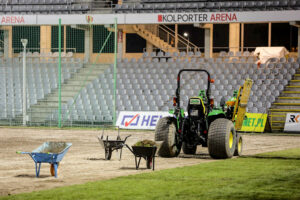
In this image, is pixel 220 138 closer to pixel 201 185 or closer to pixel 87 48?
pixel 201 185

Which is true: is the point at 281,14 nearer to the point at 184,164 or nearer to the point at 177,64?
the point at 177,64

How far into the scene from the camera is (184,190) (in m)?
9.52

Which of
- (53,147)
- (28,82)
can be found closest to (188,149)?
(53,147)

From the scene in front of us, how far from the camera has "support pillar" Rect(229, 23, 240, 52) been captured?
36.5m

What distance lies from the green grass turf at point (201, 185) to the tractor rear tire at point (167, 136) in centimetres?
167

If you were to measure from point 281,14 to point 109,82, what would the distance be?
9889 mm

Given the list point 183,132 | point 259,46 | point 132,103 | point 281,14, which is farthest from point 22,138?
point 259,46

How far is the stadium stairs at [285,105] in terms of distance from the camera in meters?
29.2

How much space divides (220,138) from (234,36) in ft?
75.8

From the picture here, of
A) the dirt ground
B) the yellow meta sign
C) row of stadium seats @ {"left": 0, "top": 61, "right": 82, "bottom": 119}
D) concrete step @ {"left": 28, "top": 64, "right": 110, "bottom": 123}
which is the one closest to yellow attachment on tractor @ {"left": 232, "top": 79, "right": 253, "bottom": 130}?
the dirt ground

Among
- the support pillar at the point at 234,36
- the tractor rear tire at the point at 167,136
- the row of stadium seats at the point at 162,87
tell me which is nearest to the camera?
the tractor rear tire at the point at 167,136

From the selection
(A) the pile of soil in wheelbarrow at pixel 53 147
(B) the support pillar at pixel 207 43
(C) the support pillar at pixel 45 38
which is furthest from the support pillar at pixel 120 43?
(A) the pile of soil in wheelbarrow at pixel 53 147

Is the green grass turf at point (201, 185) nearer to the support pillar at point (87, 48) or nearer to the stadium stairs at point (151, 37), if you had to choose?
the support pillar at point (87, 48)

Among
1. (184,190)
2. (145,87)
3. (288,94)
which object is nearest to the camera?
(184,190)
